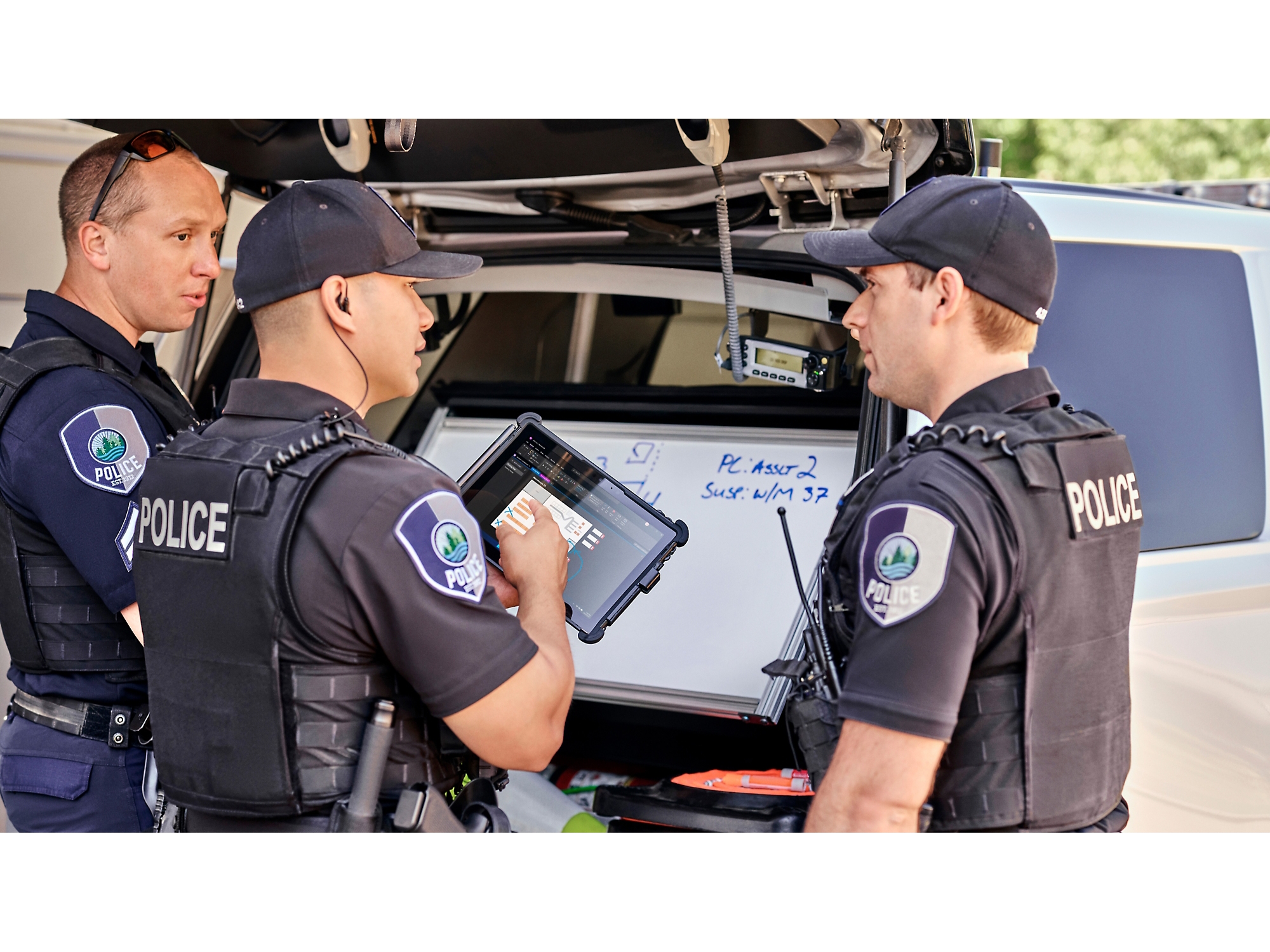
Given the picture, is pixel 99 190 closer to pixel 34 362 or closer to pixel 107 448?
pixel 34 362

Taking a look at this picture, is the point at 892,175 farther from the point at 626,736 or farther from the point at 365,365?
the point at 626,736

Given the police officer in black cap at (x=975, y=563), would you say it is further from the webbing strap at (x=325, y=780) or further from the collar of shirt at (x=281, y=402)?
the collar of shirt at (x=281, y=402)

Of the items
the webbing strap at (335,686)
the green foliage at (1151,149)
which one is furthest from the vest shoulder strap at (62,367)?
the green foliage at (1151,149)

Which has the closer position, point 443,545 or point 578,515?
point 443,545

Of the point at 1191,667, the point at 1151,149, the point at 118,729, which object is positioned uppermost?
the point at 1151,149

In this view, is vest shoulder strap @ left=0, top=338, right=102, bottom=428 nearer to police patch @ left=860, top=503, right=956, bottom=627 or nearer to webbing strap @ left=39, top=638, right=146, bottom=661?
webbing strap @ left=39, top=638, right=146, bottom=661

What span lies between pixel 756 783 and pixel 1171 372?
4.49ft

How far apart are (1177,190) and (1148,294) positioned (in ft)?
15.7

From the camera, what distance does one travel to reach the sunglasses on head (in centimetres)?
217

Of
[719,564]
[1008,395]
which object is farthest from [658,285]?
[1008,395]

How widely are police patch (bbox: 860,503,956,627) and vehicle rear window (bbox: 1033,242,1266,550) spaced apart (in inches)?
40.3

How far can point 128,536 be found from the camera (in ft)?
6.30

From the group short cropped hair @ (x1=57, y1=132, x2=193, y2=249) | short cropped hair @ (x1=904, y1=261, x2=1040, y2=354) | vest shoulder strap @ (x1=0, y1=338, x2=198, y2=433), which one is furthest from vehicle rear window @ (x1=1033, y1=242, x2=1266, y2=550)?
short cropped hair @ (x1=57, y1=132, x2=193, y2=249)

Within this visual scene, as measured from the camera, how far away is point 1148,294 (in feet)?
8.20
